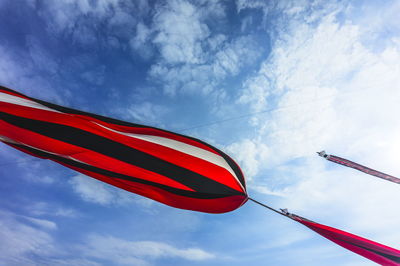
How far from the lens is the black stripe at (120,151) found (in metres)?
4.39

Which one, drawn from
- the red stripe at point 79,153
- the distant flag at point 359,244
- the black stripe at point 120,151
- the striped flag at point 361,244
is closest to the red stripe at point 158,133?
the black stripe at point 120,151

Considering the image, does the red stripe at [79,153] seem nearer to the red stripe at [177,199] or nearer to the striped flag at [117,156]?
the striped flag at [117,156]

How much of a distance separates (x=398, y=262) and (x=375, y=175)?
5.99 meters

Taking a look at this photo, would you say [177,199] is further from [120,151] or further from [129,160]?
[120,151]

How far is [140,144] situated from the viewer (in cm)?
509

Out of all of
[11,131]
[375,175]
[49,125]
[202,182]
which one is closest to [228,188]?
[202,182]

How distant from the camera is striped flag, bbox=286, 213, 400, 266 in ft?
13.3

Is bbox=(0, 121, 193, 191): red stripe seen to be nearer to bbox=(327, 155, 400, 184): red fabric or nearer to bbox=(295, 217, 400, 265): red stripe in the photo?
bbox=(295, 217, 400, 265): red stripe

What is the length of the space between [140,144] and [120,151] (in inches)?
20.1

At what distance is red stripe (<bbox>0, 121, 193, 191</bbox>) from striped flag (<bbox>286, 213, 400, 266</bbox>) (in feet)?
8.34

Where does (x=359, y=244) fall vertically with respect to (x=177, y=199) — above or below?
below

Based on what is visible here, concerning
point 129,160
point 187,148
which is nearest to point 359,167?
point 187,148

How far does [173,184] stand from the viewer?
4.57 m

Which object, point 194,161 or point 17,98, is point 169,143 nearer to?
point 194,161
